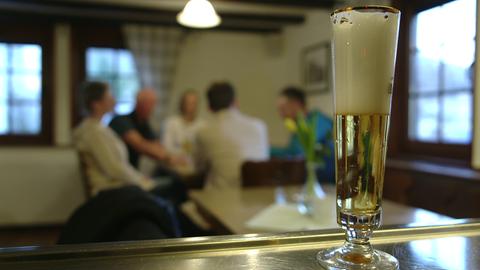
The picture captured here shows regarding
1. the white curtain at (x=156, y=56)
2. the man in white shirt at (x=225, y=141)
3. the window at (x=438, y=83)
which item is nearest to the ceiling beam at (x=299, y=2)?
the window at (x=438, y=83)

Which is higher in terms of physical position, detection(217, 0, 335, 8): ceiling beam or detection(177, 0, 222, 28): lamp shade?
detection(217, 0, 335, 8): ceiling beam

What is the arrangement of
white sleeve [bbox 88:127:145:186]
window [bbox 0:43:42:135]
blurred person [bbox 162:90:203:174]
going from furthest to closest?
window [bbox 0:43:42:135] < blurred person [bbox 162:90:203:174] < white sleeve [bbox 88:127:145:186]

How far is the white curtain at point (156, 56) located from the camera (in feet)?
14.8

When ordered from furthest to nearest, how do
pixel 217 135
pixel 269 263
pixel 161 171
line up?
pixel 161 171
pixel 217 135
pixel 269 263

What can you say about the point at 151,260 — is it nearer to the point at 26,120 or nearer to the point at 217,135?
the point at 217,135

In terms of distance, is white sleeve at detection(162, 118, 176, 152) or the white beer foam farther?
white sleeve at detection(162, 118, 176, 152)

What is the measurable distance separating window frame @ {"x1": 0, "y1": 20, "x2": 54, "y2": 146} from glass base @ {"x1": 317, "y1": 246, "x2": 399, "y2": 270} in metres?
4.48

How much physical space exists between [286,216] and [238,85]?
357 cm

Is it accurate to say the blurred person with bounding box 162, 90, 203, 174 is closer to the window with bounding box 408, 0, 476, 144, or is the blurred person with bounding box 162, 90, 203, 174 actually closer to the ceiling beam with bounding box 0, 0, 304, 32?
the ceiling beam with bounding box 0, 0, 304, 32

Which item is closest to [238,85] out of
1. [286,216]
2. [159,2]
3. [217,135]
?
[159,2]

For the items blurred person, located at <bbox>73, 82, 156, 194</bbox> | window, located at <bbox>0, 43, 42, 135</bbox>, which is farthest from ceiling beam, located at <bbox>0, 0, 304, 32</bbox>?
blurred person, located at <bbox>73, 82, 156, 194</bbox>

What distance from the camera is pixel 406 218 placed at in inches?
56.8

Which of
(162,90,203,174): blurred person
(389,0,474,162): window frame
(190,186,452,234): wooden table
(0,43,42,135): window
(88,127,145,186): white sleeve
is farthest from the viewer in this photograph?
(0,43,42,135): window

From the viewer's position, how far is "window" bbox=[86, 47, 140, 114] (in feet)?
15.0
